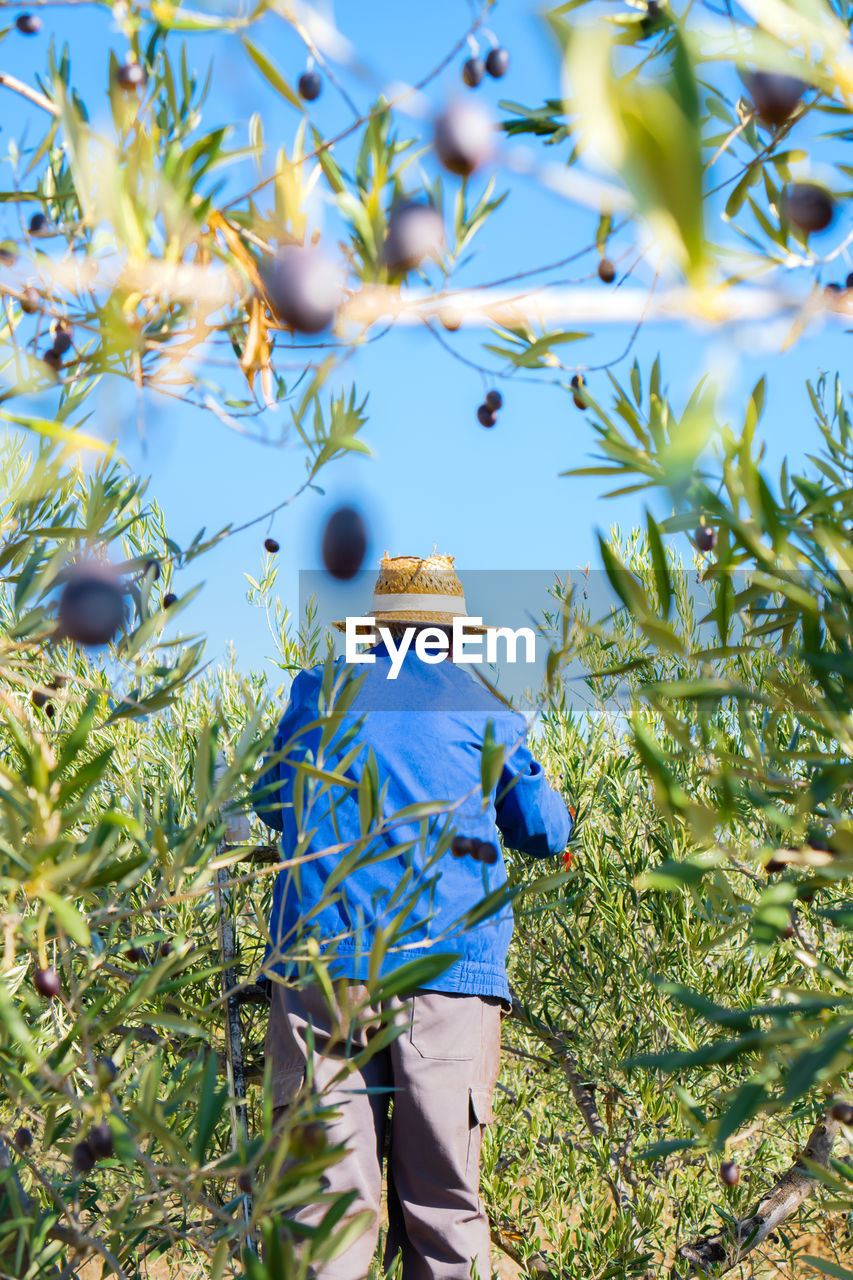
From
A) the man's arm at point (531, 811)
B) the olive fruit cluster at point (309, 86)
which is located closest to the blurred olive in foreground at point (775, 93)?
the olive fruit cluster at point (309, 86)

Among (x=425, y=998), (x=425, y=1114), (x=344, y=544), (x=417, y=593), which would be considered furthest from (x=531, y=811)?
(x=344, y=544)

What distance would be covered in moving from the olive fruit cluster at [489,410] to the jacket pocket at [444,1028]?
1567mm

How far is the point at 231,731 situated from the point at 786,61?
2.89 metres

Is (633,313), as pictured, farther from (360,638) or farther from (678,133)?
(360,638)

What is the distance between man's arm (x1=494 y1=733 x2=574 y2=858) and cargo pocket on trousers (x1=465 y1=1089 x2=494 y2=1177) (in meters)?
0.61

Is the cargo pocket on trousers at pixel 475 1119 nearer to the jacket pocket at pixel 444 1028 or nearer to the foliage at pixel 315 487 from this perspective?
the jacket pocket at pixel 444 1028

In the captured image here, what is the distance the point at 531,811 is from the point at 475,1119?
31.2 inches

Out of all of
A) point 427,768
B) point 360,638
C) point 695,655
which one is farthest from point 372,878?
point 695,655

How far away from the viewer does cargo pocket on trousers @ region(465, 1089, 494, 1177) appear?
2.51 m

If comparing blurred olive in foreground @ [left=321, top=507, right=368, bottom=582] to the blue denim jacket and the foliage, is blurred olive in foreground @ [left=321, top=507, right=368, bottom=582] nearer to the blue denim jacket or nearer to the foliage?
the foliage

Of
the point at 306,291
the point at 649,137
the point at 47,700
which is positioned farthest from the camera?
the point at 47,700

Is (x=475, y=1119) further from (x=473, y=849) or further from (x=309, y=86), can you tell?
(x=309, y=86)

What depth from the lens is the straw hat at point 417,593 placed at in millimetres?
2689

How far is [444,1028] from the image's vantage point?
2.47 m
